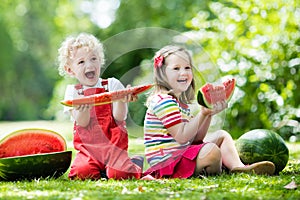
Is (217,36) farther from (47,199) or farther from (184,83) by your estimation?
(47,199)

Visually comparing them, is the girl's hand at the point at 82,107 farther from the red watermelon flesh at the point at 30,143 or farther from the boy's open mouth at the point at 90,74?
the red watermelon flesh at the point at 30,143

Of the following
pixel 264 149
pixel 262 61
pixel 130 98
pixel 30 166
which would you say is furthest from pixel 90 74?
pixel 262 61

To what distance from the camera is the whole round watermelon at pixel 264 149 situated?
4637 mm

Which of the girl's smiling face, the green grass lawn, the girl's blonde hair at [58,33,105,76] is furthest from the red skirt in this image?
the girl's blonde hair at [58,33,105,76]

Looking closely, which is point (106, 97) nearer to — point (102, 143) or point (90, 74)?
point (90, 74)

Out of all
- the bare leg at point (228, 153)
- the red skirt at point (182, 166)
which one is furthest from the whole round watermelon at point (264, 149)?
the red skirt at point (182, 166)

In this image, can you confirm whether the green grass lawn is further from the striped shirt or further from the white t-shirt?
the white t-shirt

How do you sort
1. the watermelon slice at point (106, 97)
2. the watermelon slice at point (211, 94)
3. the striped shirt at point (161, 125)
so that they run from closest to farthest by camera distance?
the watermelon slice at point (211, 94) < the watermelon slice at point (106, 97) < the striped shirt at point (161, 125)

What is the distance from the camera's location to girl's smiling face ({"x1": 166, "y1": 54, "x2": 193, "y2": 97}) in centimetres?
442

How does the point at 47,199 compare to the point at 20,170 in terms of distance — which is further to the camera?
the point at 20,170

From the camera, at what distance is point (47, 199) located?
3289 millimetres

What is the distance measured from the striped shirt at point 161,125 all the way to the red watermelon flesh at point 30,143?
85cm

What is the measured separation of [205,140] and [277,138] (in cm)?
63

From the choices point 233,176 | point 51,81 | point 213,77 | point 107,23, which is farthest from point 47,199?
point 51,81
